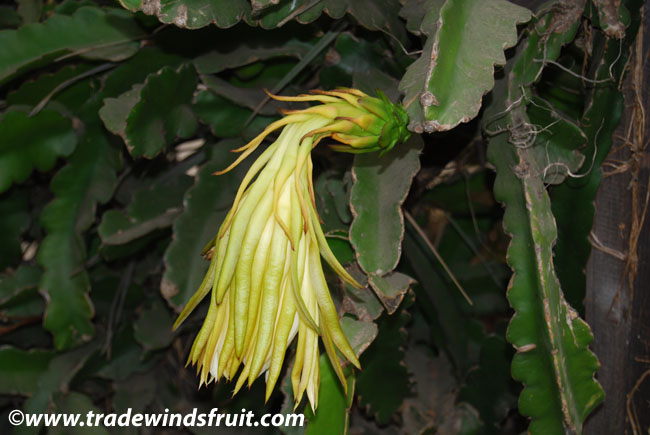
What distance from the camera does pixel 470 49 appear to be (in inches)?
23.9

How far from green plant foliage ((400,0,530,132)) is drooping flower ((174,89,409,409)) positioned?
6 cm

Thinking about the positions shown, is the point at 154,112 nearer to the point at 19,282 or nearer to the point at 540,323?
the point at 19,282

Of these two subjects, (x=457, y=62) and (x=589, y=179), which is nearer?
(x=457, y=62)

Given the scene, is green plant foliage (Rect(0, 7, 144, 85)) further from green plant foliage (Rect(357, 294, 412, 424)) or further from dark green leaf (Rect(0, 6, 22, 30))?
green plant foliage (Rect(357, 294, 412, 424))

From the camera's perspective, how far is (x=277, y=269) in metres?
0.49

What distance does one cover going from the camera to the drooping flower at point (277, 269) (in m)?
0.49

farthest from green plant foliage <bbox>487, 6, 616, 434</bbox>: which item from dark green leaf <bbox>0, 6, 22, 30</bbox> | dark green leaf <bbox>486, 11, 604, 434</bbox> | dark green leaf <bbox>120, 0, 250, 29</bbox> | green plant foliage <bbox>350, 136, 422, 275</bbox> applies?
dark green leaf <bbox>0, 6, 22, 30</bbox>

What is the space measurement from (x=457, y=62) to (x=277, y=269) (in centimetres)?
30

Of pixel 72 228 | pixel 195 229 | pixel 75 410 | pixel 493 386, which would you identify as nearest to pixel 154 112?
pixel 195 229

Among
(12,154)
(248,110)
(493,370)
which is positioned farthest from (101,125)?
(493,370)

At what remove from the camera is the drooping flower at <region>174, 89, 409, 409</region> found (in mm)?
494

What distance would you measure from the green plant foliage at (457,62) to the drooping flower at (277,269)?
6 centimetres

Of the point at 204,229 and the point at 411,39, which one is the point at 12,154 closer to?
the point at 204,229

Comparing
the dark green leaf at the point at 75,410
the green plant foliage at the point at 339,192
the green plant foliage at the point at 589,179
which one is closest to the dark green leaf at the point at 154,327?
the green plant foliage at the point at 339,192
